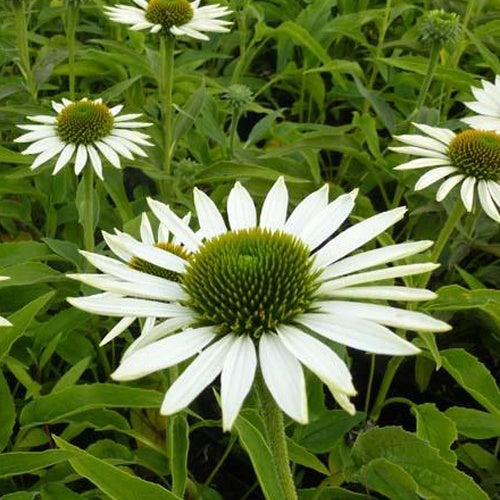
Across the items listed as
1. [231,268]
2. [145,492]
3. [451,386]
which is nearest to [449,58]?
[451,386]

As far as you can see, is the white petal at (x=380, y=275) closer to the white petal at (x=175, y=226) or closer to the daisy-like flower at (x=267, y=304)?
the daisy-like flower at (x=267, y=304)

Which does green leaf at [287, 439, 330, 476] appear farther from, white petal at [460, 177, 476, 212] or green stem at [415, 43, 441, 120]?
green stem at [415, 43, 441, 120]

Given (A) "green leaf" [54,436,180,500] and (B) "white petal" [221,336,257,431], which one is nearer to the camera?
(B) "white petal" [221,336,257,431]

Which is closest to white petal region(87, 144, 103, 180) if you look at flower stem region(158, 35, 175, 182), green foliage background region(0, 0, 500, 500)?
green foliage background region(0, 0, 500, 500)

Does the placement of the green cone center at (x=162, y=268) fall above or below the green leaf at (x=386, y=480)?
above

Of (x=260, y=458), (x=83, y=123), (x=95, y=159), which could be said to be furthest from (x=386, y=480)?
(x=83, y=123)

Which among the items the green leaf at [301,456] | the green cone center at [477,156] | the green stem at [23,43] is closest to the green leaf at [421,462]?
the green leaf at [301,456]

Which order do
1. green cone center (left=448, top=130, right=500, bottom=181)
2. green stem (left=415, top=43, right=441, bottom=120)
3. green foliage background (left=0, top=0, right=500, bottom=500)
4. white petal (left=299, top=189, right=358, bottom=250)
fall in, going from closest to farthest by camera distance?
white petal (left=299, top=189, right=358, bottom=250)
green foliage background (left=0, top=0, right=500, bottom=500)
green cone center (left=448, top=130, right=500, bottom=181)
green stem (left=415, top=43, right=441, bottom=120)

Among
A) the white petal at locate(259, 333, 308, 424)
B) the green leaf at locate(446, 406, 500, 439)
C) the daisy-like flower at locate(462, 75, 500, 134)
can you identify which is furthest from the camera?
the daisy-like flower at locate(462, 75, 500, 134)
